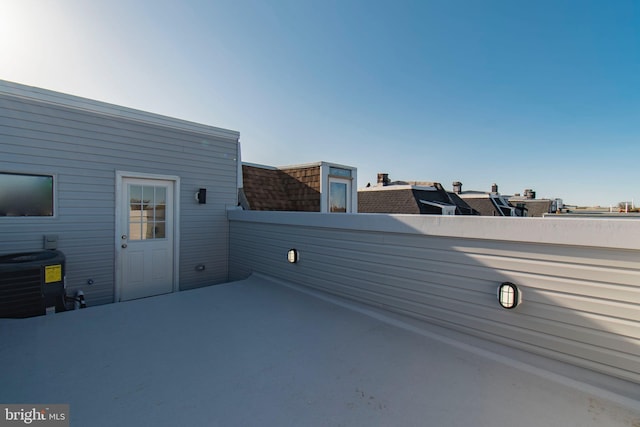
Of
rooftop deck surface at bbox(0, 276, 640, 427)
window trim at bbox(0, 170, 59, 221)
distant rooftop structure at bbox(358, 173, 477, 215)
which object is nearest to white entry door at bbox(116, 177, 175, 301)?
window trim at bbox(0, 170, 59, 221)

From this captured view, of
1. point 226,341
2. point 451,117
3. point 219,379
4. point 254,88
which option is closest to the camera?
point 219,379

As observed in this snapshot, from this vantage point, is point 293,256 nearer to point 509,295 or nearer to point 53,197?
point 509,295

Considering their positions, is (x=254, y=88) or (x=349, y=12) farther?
(x=254, y=88)

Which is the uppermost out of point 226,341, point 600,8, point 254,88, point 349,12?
point 349,12

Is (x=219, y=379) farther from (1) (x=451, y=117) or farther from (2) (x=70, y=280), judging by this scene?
(1) (x=451, y=117)

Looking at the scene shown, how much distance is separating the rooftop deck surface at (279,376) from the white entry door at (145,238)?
4.90ft

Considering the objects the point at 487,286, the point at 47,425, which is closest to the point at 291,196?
the point at 487,286

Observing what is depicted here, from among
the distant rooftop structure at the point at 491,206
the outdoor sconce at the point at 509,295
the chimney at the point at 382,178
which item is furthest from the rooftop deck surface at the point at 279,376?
the distant rooftop structure at the point at 491,206

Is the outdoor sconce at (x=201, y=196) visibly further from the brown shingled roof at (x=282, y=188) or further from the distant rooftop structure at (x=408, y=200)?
the distant rooftop structure at (x=408, y=200)

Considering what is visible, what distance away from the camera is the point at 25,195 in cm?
378

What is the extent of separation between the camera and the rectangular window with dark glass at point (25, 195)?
366 cm

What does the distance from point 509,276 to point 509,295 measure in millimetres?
159

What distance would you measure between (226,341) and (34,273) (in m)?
2.49

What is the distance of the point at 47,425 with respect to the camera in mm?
1561
